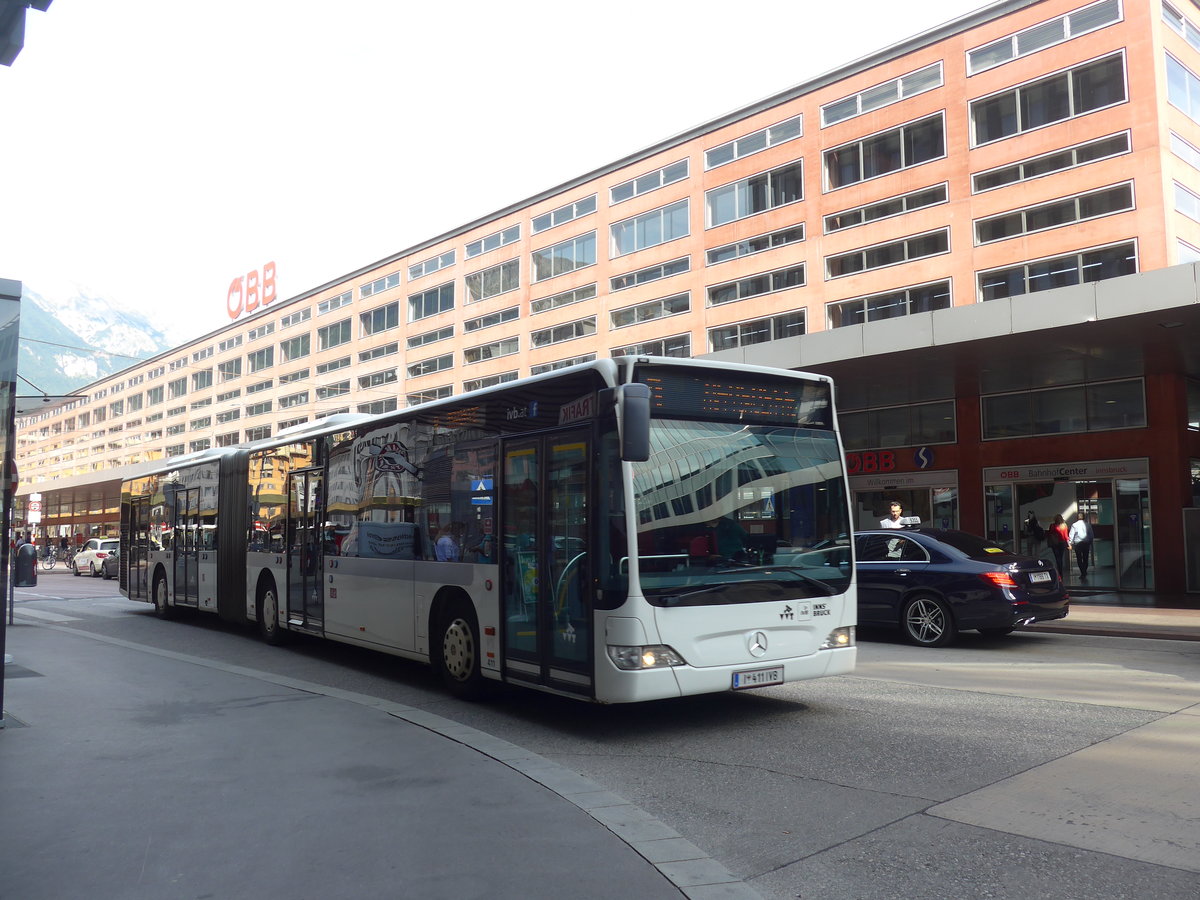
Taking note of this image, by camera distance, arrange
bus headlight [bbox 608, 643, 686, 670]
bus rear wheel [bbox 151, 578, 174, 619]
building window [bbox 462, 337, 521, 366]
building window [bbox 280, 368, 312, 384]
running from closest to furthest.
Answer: bus headlight [bbox 608, 643, 686, 670] → bus rear wheel [bbox 151, 578, 174, 619] → building window [bbox 462, 337, 521, 366] → building window [bbox 280, 368, 312, 384]

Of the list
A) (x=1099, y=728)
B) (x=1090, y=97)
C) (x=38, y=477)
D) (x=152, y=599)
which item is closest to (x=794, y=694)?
(x=1099, y=728)

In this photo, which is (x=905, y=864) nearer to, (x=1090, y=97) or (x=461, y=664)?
(x=461, y=664)

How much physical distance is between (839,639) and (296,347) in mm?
75038

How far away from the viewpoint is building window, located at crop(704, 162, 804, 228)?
39.4m

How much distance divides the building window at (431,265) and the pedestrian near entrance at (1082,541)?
43.8 m

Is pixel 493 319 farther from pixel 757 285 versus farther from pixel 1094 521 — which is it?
pixel 1094 521

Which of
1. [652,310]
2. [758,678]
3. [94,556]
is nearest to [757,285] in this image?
[652,310]

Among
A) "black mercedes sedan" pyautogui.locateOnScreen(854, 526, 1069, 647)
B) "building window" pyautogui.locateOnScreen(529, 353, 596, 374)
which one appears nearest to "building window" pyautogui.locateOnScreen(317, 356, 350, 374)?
"building window" pyautogui.locateOnScreen(529, 353, 596, 374)

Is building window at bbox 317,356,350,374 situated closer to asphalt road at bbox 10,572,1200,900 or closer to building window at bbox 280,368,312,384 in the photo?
building window at bbox 280,368,312,384

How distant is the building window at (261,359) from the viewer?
81.4 m

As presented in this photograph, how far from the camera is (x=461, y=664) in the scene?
9141mm

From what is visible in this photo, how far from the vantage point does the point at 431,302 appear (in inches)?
2456

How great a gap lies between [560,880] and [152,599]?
16.9m

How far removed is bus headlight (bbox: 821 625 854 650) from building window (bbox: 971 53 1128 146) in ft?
91.0
